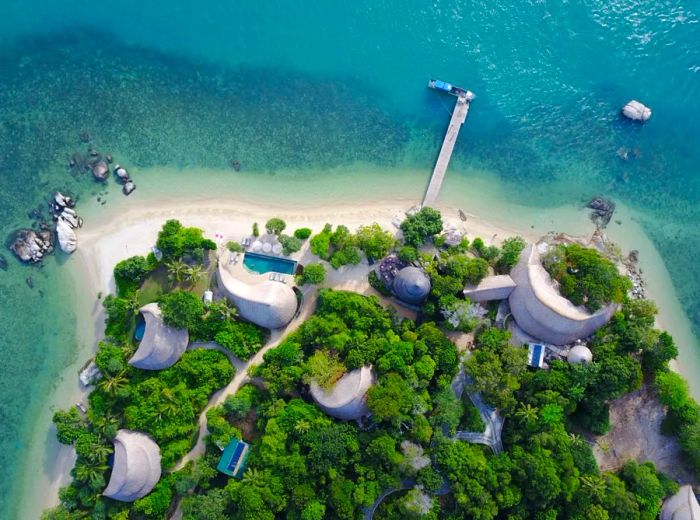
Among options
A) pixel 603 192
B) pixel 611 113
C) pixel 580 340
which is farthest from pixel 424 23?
pixel 580 340

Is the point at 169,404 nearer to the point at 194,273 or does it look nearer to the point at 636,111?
the point at 194,273

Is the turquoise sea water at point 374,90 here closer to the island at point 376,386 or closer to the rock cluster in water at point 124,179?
the rock cluster in water at point 124,179

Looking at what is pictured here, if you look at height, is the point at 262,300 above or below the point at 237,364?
above

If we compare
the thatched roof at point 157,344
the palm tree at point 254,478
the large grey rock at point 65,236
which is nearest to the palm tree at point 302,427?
the palm tree at point 254,478

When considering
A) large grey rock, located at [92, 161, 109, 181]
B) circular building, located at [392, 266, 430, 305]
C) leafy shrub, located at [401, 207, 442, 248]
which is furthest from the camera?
large grey rock, located at [92, 161, 109, 181]

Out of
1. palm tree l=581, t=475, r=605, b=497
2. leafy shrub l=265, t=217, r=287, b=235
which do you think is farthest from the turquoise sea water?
palm tree l=581, t=475, r=605, b=497

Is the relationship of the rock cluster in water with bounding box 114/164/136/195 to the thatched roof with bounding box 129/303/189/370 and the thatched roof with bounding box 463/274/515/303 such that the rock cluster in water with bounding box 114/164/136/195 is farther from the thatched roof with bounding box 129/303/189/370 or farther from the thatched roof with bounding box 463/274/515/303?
the thatched roof with bounding box 463/274/515/303

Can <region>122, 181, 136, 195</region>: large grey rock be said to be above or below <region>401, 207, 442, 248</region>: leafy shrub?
below

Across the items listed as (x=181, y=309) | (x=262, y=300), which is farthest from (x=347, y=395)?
(x=181, y=309)
